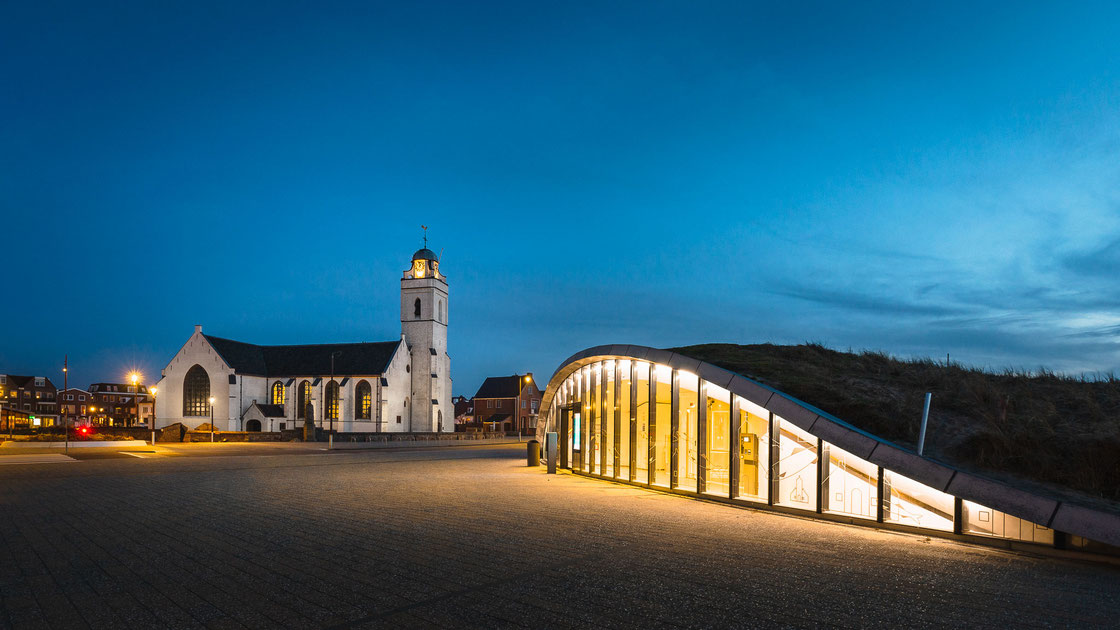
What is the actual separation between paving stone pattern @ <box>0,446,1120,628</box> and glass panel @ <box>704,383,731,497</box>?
35.6 inches

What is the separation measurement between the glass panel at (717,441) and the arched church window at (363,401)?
60.1 m

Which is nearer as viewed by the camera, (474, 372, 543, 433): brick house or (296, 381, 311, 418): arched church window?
(296, 381, 311, 418): arched church window

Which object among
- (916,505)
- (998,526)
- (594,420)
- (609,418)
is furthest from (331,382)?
(998,526)

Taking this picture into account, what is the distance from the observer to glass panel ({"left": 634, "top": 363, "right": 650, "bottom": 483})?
19.1 meters

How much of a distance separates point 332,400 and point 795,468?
65.4 m

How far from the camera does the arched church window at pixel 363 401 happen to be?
2827 inches

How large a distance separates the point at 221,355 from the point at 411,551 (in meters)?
70.7

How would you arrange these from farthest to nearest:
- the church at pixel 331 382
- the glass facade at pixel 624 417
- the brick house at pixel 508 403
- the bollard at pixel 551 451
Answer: the brick house at pixel 508 403, the church at pixel 331 382, the bollard at pixel 551 451, the glass facade at pixel 624 417

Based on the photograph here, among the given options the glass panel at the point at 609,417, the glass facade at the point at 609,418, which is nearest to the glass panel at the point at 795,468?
the glass facade at the point at 609,418

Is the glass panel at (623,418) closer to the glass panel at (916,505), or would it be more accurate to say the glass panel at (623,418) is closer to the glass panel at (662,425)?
the glass panel at (662,425)

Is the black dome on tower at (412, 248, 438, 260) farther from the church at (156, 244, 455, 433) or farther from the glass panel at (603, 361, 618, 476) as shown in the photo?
the glass panel at (603, 361, 618, 476)

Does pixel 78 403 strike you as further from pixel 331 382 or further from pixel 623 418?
pixel 623 418

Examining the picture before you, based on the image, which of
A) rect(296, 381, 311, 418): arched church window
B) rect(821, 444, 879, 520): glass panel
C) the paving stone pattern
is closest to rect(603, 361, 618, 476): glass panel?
the paving stone pattern

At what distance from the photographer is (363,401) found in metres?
72.2
